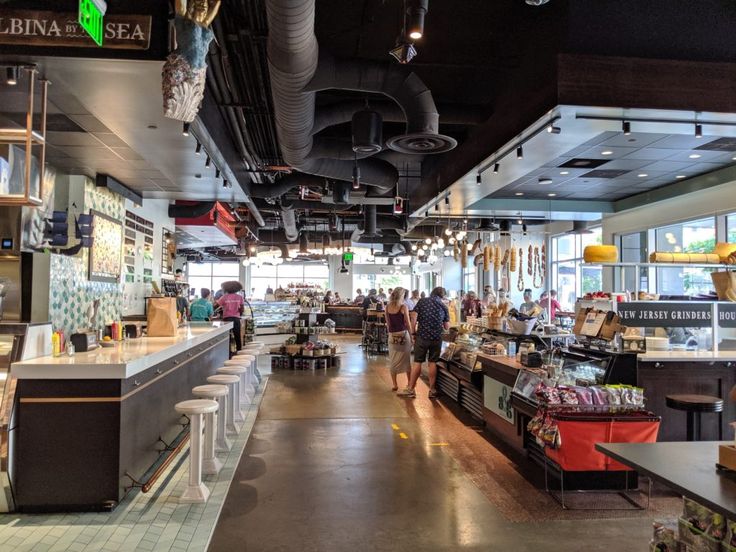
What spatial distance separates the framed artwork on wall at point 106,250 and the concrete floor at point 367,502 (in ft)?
9.36

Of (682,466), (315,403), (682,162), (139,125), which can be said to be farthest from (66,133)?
(682,162)

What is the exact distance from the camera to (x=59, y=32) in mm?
3535

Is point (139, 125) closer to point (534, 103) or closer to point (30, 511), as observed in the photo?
point (30, 511)

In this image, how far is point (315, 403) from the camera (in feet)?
24.7

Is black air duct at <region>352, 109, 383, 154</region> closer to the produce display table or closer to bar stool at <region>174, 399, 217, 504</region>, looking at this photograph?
bar stool at <region>174, 399, 217, 504</region>

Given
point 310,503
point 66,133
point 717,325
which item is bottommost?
point 310,503

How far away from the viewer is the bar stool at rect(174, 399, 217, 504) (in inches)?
156

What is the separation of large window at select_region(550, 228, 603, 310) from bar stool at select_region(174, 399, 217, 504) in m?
11.6

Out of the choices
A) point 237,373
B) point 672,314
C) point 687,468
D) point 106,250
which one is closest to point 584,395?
point 672,314

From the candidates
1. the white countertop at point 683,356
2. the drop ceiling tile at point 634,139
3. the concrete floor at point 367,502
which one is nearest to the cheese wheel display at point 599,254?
the white countertop at point 683,356

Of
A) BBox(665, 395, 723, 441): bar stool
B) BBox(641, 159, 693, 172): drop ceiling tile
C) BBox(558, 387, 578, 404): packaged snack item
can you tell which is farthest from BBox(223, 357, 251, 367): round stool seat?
BBox(641, 159, 693, 172): drop ceiling tile

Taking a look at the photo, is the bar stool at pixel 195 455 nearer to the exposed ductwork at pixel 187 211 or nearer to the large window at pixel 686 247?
the exposed ductwork at pixel 187 211

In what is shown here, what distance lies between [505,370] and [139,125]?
4185 millimetres

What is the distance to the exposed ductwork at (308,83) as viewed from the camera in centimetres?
357
